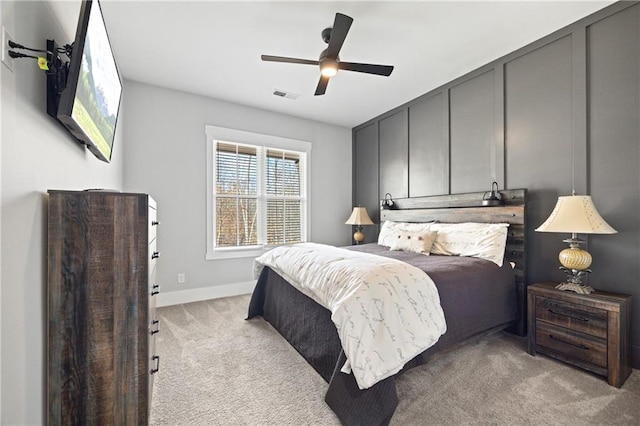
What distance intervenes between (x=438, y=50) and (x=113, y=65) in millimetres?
2906

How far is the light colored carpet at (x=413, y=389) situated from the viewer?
1.62 meters

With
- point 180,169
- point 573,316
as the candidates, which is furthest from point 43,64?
point 573,316

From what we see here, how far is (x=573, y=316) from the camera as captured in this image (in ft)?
6.94

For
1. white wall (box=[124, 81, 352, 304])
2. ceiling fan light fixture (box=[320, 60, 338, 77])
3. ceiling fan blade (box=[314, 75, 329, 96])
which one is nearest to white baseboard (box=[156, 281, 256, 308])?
white wall (box=[124, 81, 352, 304])

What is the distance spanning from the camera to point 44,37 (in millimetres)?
1265

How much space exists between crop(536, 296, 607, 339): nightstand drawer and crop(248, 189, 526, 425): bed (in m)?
0.30

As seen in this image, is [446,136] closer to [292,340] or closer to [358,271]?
[358,271]

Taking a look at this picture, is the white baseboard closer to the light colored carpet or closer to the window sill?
the window sill

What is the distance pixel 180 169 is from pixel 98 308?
9.61 feet

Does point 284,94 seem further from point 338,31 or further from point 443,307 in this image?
point 443,307

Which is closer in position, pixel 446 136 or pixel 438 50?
pixel 438 50

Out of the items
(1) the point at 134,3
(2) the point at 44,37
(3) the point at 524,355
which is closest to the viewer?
A: (2) the point at 44,37

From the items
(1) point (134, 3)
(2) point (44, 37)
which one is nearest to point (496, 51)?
(1) point (134, 3)

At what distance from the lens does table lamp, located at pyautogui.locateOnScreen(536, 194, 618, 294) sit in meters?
2.04
